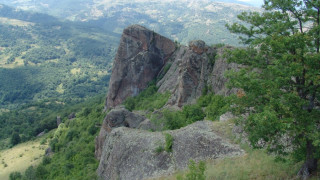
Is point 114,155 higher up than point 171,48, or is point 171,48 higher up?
point 171,48

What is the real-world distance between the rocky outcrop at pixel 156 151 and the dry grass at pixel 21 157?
3323cm

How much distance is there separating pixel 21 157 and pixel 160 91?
31.6 m

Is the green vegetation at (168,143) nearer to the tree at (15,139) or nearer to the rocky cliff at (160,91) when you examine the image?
the rocky cliff at (160,91)

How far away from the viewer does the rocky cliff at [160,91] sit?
64.4 ft

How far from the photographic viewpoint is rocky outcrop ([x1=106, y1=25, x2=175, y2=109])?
52656 millimetres

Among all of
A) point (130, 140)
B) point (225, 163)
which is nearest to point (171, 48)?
point (130, 140)

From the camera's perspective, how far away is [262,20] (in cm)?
1343

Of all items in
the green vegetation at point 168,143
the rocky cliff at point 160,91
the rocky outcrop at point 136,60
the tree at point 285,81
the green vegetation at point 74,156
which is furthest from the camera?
the rocky outcrop at point 136,60

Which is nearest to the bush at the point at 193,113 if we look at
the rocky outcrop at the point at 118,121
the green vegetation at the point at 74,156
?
the rocky outcrop at the point at 118,121

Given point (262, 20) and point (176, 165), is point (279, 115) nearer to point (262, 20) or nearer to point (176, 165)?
point (262, 20)

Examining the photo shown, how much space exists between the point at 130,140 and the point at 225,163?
318 inches

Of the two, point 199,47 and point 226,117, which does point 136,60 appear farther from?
point 226,117

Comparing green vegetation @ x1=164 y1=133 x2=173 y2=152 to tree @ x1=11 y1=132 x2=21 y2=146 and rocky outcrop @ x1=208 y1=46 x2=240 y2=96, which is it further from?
tree @ x1=11 y1=132 x2=21 y2=146

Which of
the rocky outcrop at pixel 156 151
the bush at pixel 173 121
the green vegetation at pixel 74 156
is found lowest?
the green vegetation at pixel 74 156
